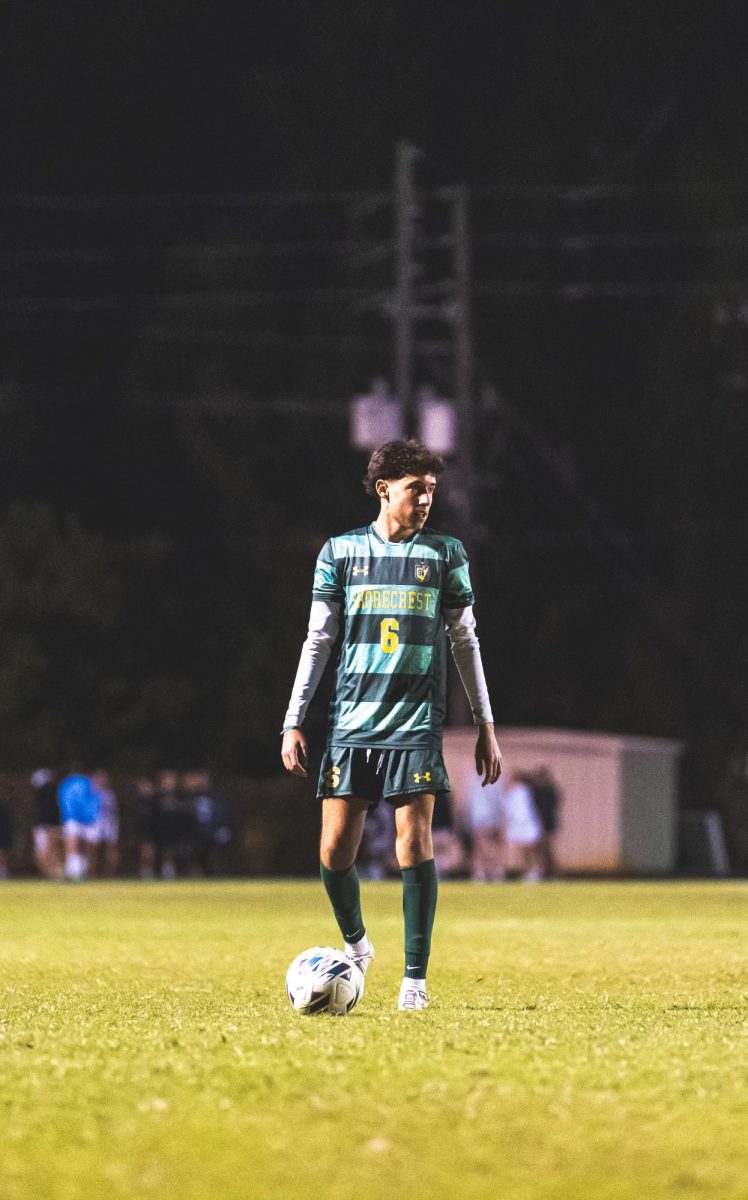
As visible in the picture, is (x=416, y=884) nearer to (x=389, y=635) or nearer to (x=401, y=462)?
(x=389, y=635)

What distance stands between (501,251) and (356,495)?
6.92 metres

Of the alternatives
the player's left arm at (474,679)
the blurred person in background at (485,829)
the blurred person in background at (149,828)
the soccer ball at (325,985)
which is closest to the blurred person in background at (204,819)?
the blurred person in background at (149,828)

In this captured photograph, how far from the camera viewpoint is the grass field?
5.65 meters

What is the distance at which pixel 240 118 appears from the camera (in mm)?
59750

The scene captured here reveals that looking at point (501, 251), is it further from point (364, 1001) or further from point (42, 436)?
point (364, 1001)

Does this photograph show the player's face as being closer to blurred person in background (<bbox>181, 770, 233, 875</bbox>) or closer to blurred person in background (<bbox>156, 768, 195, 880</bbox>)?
blurred person in background (<bbox>156, 768, 195, 880</bbox>)

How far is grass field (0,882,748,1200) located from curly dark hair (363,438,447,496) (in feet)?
7.44

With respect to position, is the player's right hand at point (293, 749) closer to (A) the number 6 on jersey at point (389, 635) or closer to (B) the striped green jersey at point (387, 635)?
(B) the striped green jersey at point (387, 635)

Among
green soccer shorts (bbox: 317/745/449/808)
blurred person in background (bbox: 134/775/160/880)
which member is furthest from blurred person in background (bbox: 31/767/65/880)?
green soccer shorts (bbox: 317/745/449/808)

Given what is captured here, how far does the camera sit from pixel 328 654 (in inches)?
409

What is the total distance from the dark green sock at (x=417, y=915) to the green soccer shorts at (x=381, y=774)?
38 centimetres

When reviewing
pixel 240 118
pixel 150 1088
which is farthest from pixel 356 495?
pixel 150 1088

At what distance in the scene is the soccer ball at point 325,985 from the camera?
9812 mm

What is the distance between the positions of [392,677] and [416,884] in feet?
3.00
